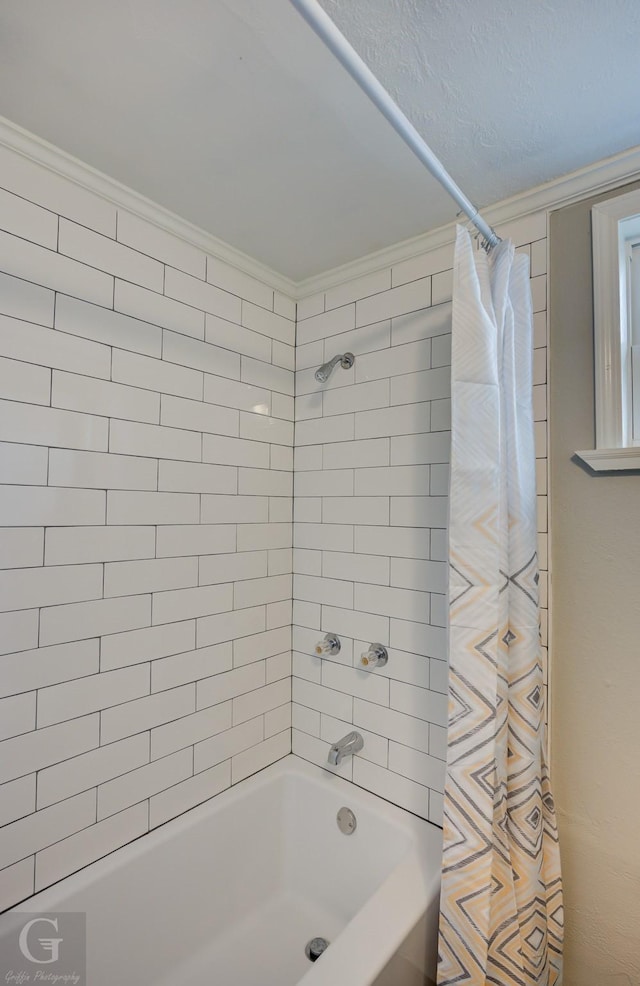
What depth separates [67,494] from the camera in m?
1.27

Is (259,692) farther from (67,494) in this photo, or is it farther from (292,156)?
(292,156)

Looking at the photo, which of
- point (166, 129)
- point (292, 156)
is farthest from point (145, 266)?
point (292, 156)

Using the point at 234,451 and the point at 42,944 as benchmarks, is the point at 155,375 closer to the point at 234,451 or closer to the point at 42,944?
the point at 234,451

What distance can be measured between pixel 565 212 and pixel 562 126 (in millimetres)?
237

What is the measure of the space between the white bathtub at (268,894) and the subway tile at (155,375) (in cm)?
138

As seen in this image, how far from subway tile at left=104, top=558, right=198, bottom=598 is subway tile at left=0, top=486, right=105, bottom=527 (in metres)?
0.16

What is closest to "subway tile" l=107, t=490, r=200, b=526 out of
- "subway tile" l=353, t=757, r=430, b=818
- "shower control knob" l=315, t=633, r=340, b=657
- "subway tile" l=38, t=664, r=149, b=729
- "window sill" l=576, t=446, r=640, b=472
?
"subway tile" l=38, t=664, r=149, b=729

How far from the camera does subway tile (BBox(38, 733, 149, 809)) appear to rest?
1.23 m

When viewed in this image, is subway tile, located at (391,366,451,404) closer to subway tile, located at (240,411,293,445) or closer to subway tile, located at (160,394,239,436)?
subway tile, located at (240,411,293,445)

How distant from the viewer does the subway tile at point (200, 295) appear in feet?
4.98

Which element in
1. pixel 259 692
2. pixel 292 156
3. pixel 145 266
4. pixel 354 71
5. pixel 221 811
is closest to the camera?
pixel 354 71

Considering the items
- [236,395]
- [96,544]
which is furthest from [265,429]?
[96,544]

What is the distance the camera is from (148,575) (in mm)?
1443

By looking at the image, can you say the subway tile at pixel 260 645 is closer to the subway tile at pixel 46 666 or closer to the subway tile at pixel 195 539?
the subway tile at pixel 195 539
